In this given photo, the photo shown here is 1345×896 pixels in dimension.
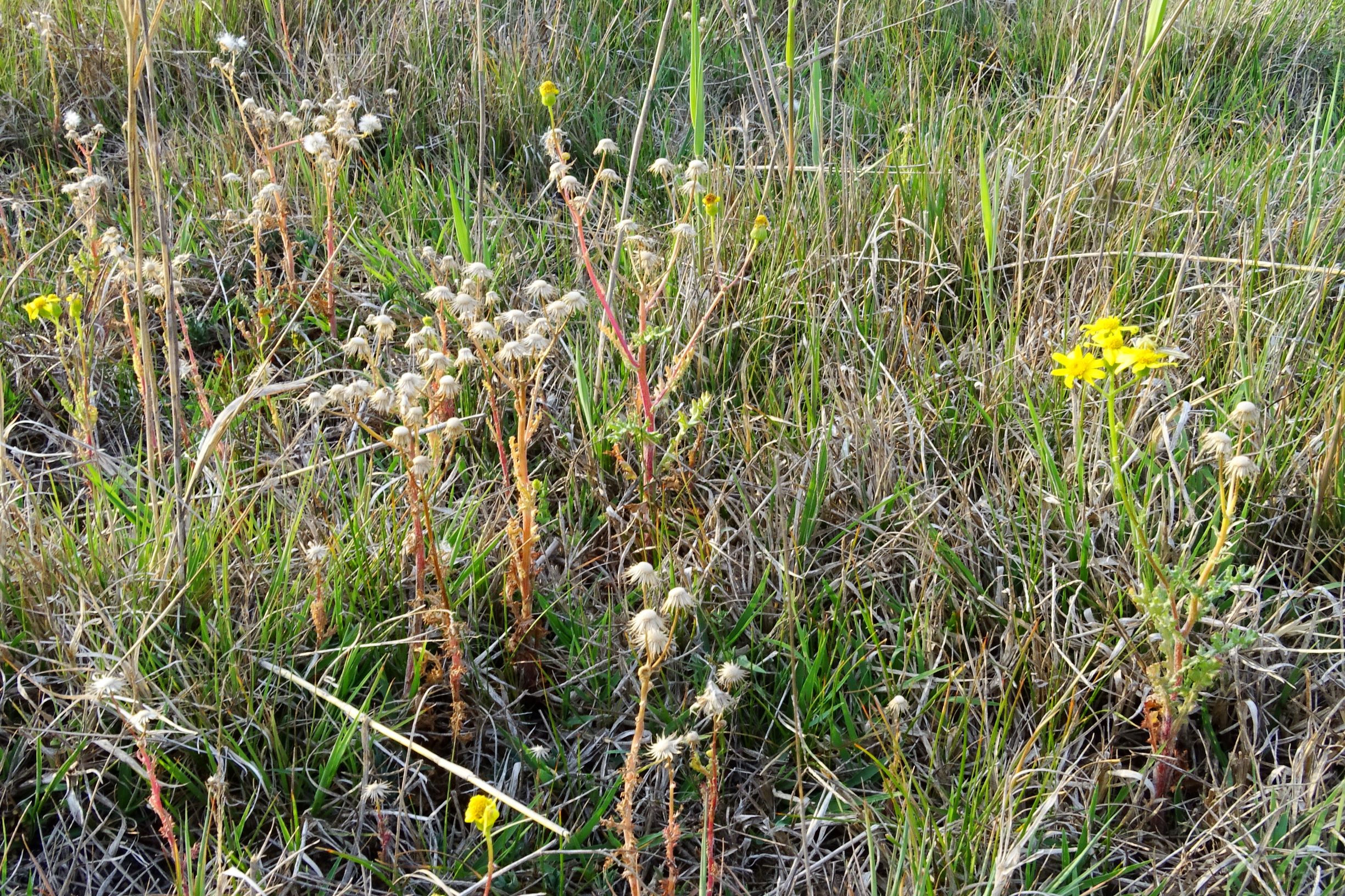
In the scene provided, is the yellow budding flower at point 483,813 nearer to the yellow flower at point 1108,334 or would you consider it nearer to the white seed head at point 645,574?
the white seed head at point 645,574

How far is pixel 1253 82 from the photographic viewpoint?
3.29 m

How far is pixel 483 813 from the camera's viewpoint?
1.03m

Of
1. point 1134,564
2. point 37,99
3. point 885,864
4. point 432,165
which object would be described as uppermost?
point 37,99

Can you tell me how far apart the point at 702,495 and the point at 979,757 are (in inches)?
26.2

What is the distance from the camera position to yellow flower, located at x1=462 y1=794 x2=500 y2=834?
3.35 feet

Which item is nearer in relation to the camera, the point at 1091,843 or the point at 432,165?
the point at 1091,843

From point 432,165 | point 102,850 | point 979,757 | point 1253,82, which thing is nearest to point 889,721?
point 979,757

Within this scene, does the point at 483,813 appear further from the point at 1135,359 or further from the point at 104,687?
the point at 1135,359

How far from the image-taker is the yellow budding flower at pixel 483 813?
1.02 metres

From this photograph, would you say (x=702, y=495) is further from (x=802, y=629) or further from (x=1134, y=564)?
(x=1134, y=564)

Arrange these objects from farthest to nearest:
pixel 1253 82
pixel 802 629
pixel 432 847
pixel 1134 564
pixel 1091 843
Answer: pixel 1253 82 → pixel 1134 564 → pixel 802 629 → pixel 432 847 → pixel 1091 843

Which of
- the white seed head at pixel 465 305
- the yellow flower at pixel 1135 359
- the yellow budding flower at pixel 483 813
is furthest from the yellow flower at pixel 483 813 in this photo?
the yellow flower at pixel 1135 359

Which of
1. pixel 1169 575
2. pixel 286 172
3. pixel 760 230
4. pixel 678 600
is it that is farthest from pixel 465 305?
pixel 286 172

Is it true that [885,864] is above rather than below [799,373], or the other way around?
below
